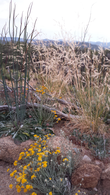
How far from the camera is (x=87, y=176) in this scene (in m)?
1.77

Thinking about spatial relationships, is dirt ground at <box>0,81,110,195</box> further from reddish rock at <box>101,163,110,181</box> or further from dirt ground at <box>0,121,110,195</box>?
reddish rock at <box>101,163,110,181</box>

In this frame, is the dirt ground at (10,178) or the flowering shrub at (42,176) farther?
the dirt ground at (10,178)

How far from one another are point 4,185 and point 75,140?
1.14 m

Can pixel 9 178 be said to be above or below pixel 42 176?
below

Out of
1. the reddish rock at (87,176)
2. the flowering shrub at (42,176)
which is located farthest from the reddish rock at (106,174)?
the flowering shrub at (42,176)

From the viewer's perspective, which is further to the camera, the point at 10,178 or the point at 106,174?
the point at 10,178

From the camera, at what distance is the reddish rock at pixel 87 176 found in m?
1.78

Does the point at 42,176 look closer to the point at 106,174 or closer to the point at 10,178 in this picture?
the point at 10,178

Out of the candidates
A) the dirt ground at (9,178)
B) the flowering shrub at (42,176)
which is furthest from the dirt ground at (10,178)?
the flowering shrub at (42,176)

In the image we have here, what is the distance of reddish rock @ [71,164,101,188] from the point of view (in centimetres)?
178

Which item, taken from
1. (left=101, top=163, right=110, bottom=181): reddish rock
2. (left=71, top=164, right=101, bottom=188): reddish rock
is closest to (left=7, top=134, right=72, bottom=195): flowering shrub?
(left=71, top=164, right=101, bottom=188): reddish rock

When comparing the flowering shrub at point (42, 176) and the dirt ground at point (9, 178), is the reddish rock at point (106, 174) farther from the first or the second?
the flowering shrub at point (42, 176)

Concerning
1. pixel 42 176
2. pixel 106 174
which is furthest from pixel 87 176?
pixel 42 176

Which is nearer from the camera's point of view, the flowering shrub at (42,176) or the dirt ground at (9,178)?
the flowering shrub at (42,176)
